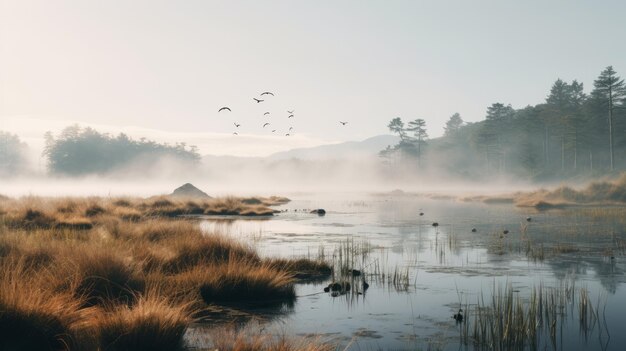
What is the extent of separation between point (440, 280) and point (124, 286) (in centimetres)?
667

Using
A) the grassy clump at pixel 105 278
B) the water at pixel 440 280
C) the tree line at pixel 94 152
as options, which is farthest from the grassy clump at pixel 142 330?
the tree line at pixel 94 152

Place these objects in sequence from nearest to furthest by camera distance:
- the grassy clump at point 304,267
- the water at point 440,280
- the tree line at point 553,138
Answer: the water at point 440,280
the grassy clump at point 304,267
the tree line at point 553,138

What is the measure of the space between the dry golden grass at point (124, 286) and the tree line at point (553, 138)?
70.9 meters

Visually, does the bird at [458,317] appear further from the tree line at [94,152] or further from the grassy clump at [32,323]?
the tree line at [94,152]

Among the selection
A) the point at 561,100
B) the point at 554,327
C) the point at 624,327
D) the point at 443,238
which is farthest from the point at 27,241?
the point at 561,100

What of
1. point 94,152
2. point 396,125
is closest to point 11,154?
point 94,152

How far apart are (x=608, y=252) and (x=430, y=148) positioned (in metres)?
134

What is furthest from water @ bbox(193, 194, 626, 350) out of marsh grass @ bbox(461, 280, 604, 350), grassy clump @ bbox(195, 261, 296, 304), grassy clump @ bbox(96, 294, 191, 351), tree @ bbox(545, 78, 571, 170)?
tree @ bbox(545, 78, 571, 170)

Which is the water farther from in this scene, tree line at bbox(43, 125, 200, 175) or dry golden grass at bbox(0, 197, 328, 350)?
tree line at bbox(43, 125, 200, 175)

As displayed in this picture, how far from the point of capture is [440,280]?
41.5 feet

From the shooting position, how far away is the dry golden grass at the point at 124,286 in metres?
7.00

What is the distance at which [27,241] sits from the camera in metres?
12.5

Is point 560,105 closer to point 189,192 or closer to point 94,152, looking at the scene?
point 189,192

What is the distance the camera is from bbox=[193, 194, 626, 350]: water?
8.23 meters
